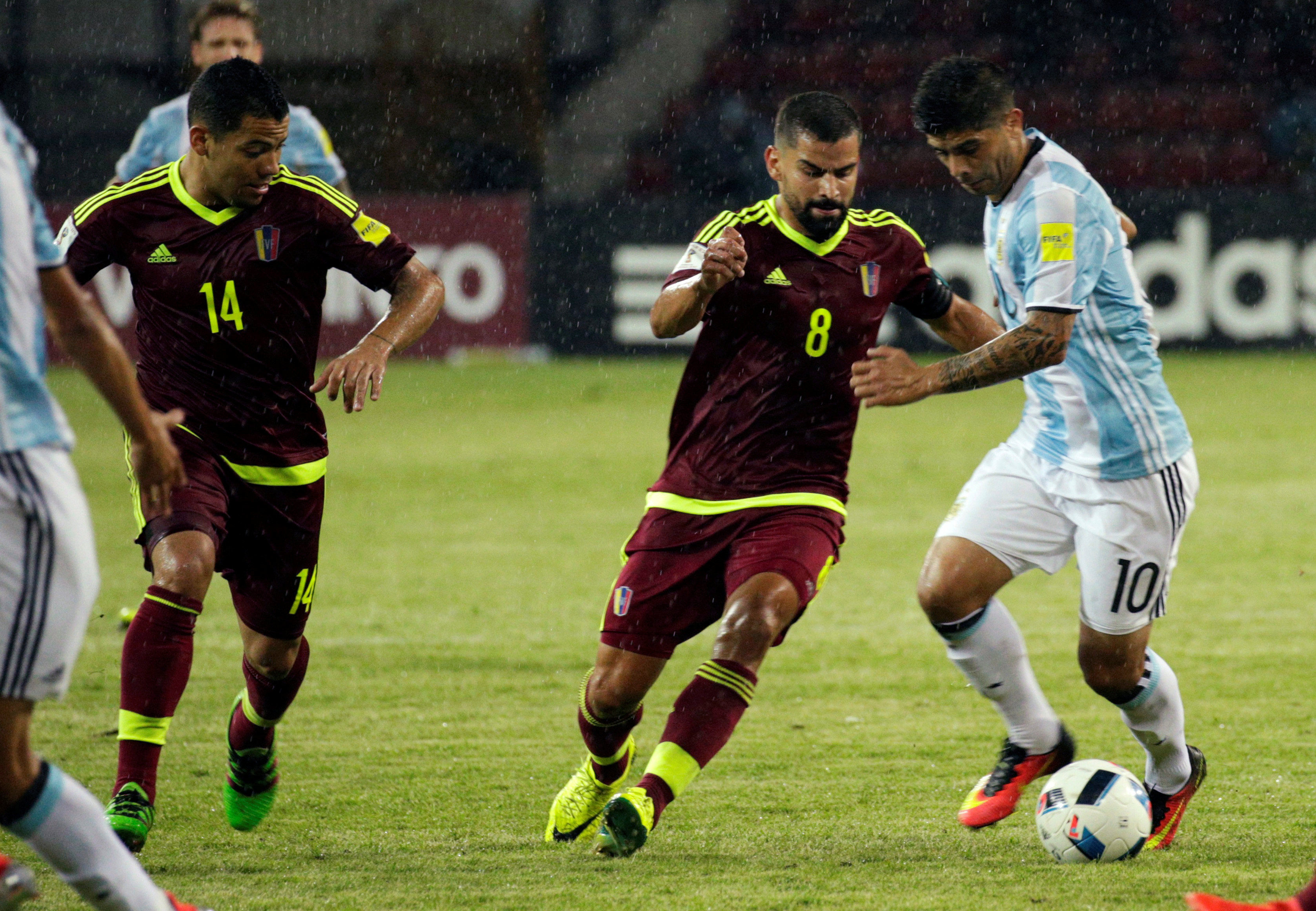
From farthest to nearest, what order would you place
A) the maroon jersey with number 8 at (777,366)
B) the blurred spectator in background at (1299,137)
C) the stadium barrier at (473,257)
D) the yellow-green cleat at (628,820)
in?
the blurred spectator in background at (1299,137) → the stadium barrier at (473,257) → the maroon jersey with number 8 at (777,366) → the yellow-green cleat at (628,820)

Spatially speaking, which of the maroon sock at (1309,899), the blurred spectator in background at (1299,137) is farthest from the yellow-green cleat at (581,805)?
the blurred spectator in background at (1299,137)

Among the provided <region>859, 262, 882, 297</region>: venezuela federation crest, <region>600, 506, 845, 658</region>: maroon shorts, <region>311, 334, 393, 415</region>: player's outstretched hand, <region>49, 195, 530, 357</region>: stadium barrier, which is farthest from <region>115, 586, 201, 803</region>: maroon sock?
<region>49, 195, 530, 357</region>: stadium barrier

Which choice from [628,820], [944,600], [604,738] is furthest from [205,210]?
[944,600]

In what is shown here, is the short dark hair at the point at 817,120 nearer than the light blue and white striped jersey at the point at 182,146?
Yes

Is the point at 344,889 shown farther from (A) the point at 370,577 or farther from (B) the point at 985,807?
(A) the point at 370,577

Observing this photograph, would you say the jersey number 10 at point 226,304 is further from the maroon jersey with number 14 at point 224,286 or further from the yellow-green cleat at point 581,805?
the yellow-green cleat at point 581,805

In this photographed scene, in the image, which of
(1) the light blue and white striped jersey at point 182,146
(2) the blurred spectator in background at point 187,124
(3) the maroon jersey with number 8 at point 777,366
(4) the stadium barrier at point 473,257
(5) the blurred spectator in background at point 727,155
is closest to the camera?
(3) the maroon jersey with number 8 at point 777,366

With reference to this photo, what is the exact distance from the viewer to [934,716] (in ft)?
18.1

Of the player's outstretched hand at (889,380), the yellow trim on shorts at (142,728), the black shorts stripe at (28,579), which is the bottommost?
the yellow trim on shorts at (142,728)

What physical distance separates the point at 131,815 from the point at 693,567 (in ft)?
4.92

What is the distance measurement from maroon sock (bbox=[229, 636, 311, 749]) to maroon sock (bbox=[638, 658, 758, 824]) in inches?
47.6

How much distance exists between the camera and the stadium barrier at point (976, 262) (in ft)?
56.4

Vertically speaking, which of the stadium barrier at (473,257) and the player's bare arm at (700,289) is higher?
the player's bare arm at (700,289)

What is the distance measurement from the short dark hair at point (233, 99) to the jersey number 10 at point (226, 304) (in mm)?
409
